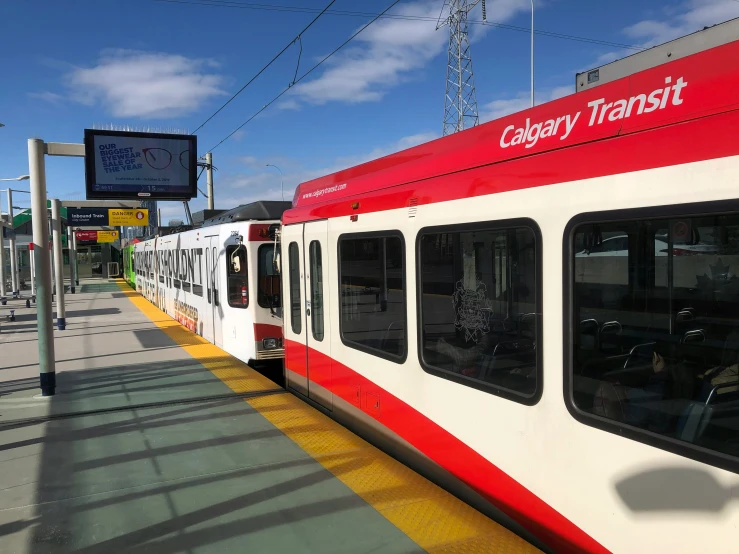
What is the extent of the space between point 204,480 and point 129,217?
30.2m

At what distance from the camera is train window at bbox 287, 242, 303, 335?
6.23 metres

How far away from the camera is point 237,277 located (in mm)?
8688

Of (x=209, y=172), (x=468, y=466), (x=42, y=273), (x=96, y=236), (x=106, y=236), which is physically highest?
(x=209, y=172)

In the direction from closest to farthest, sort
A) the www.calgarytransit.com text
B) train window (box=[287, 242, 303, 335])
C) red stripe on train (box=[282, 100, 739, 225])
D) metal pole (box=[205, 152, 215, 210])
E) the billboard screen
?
red stripe on train (box=[282, 100, 739, 225]), the www.calgarytransit.com text, train window (box=[287, 242, 303, 335]), the billboard screen, metal pole (box=[205, 152, 215, 210])

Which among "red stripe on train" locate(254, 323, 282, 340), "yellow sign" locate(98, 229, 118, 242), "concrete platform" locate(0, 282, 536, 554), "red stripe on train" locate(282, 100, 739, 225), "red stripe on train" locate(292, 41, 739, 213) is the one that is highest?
"yellow sign" locate(98, 229, 118, 242)

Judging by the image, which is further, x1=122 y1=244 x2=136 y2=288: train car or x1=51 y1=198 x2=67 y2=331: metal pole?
x1=122 y1=244 x2=136 y2=288: train car

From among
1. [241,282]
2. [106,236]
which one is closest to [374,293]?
[241,282]

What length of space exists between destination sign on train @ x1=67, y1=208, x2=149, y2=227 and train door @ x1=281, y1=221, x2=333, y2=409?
26.6 metres

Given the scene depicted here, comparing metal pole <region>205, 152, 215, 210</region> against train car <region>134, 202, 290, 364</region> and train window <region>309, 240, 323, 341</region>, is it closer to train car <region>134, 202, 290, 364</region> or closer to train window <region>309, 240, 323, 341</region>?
train car <region>134, 202, 290, 364</region>

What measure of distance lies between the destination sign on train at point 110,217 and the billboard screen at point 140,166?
16.9 m

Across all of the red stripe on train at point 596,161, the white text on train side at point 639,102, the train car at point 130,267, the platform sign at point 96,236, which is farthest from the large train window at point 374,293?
the platform sign at point 96,236

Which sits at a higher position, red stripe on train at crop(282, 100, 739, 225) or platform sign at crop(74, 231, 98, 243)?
platform sign at crop(74, 231, 98, 243)

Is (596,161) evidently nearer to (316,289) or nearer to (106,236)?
(316,289)

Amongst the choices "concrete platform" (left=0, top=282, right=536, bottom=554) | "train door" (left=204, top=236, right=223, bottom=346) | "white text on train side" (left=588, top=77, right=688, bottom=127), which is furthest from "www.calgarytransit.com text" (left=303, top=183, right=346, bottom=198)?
"train door" (left=204, top=236, right=223, bottom=346)
